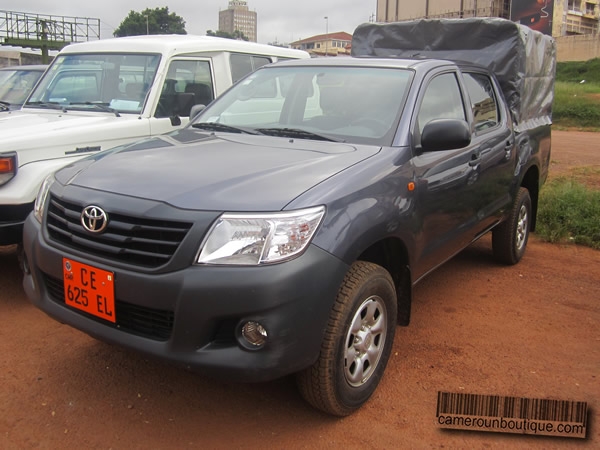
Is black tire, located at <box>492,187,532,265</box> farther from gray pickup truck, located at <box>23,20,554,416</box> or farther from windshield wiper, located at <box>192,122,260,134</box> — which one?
windshield wiper, located at <box>192,122,260,134</box>

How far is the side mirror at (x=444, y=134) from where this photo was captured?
325cm

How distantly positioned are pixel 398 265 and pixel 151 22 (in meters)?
59.8

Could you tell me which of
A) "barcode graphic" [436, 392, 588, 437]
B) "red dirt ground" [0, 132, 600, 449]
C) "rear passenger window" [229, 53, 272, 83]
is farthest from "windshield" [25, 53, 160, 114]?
"barcode graphic" [436, 392, 588, 437]

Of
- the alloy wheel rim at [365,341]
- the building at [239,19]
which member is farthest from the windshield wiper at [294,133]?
the building at [239,19]

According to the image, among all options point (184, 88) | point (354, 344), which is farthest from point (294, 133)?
point (184, 88)

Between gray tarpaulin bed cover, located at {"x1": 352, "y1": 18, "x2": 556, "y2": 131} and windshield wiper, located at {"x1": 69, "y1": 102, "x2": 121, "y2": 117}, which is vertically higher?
gray tarpaulin bed cover, located at {"x1": 352, "y1": 18, "x2": 556, "y2": 131}

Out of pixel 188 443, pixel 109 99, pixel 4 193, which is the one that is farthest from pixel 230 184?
pixel 109 99

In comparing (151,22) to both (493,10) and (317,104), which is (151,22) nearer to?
(493,10)

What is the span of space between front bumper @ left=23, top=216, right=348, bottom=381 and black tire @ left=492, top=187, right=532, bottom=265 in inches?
122

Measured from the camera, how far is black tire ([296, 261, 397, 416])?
2.63 m

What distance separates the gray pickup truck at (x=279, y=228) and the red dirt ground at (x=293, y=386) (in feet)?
0.85

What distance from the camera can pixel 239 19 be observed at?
90.1 metres

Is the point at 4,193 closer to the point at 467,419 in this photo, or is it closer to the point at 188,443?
the point at 188,443

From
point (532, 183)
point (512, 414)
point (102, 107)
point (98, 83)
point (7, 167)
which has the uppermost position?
point (98, 83)
